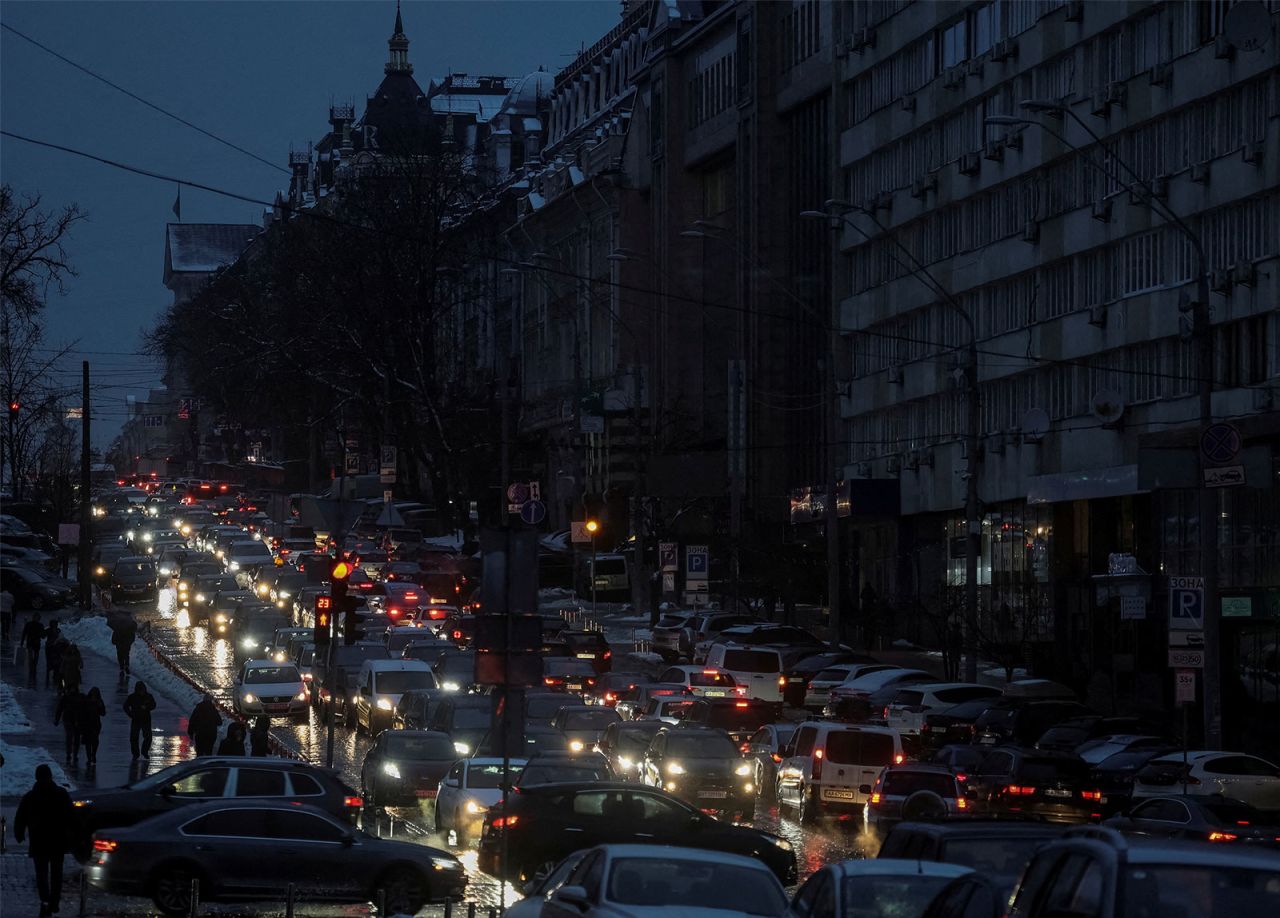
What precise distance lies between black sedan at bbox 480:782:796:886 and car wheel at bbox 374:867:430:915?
61.0 inches

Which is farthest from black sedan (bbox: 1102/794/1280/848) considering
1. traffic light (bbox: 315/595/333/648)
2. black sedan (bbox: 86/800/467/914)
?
traffic light (bbox: 315/595/333/648)

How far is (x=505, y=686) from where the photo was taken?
1977cm

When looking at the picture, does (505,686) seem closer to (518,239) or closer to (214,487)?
(518,239)

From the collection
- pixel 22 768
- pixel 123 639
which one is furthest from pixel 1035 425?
pixel 22 768

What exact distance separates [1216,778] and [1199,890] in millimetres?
21813

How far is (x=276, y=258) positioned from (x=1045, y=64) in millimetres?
56604

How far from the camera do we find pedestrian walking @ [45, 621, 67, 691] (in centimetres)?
4775

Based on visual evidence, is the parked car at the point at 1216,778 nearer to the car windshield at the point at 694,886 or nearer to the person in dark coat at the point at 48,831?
the person in dark coat at the point at 48,831

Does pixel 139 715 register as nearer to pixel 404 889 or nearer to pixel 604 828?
pixel 604 828

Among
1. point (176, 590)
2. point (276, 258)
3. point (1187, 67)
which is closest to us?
point (1187, 67)

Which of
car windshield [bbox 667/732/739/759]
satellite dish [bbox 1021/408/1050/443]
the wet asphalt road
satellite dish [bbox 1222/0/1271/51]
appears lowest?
the wet asphalt road

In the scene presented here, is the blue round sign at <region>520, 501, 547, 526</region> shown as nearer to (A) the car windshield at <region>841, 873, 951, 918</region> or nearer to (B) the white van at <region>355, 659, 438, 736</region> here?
(B) the white van at <region>355, 659, 438, 736</region>

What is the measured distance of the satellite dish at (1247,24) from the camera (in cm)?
4331

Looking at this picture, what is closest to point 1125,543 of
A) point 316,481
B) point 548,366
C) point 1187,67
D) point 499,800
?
point 1187,67
